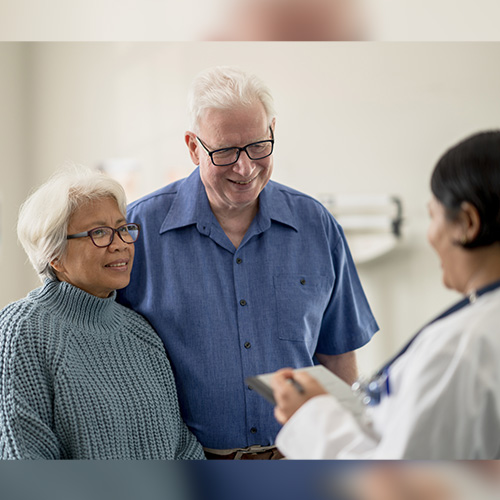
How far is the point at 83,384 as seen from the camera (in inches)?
39.1

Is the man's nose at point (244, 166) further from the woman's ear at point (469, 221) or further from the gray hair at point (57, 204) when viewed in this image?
the woman's ear at point (469, 221)

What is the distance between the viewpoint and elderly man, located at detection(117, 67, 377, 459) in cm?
101

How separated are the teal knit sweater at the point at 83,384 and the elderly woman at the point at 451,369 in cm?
40

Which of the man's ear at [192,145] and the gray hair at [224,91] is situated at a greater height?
the gray hair at [224,91]

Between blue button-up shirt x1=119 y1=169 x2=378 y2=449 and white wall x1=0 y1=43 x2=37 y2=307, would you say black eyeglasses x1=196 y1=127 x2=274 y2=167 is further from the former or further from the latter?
white wall x1=0 y1=43 x2=37 y2=307

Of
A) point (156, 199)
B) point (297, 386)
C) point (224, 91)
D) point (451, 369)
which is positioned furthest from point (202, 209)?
point (451, 369)

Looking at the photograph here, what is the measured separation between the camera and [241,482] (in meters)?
0.83

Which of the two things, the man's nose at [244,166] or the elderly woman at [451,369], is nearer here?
the elderly woman at [451,369]

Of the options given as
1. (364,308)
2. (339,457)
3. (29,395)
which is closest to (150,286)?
(29,395)

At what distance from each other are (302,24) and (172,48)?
0.22m

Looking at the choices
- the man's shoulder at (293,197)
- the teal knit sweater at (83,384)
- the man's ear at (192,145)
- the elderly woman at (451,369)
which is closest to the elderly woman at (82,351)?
the teal knit sweater at (83,384)

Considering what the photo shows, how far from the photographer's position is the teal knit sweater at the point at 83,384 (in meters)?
0.96

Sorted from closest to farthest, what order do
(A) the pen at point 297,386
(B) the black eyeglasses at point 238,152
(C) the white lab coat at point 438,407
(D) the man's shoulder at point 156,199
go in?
(C) the white lab coat at point 438,407, (A) the pen at point 297,386, (B) the black eyeglasses at point 238,152, (D) the man's shoulder at point 156,199

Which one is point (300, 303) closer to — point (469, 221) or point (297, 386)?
point (297, 386)
